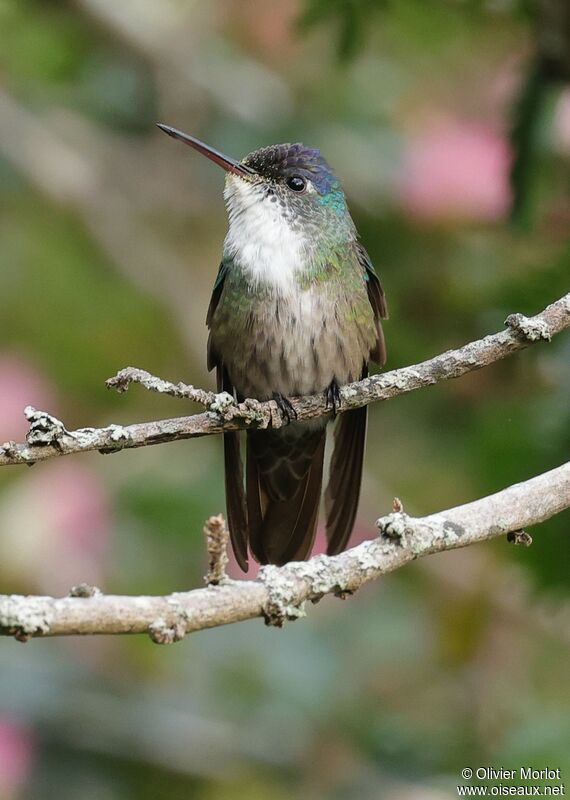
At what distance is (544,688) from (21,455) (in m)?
3.29

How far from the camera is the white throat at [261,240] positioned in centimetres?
389

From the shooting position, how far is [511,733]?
3.84 meters

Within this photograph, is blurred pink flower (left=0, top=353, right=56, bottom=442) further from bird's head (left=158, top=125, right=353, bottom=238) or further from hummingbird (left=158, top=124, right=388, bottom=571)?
bird's head (left=158, top=125, right=353, bottom=238)

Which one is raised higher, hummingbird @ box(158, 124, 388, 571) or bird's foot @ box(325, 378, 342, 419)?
hummingbird @ box(158, 124, 388, 571)

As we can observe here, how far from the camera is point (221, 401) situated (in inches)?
105

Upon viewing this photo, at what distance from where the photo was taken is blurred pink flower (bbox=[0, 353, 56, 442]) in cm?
457

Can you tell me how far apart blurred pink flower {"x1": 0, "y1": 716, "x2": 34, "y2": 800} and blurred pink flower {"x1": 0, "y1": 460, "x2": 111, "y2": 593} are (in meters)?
0.51

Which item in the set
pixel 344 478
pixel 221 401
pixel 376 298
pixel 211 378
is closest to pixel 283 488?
pixel 344 478

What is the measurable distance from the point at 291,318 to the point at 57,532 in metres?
1.25

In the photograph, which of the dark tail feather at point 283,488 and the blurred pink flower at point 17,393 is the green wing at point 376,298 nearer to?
the dark tail feather at point 283,488

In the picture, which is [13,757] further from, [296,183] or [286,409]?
[296,183]

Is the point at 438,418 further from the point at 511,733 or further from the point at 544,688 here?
the point at 511,733

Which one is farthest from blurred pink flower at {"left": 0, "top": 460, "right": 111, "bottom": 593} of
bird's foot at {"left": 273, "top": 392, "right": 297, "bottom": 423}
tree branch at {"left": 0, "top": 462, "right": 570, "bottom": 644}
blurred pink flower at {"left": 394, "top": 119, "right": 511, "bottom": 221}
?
tree branch at {"left": 0, "top": 462, "right": 570, "bottom": 644}

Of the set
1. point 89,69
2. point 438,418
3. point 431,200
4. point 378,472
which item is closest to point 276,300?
point 431,200
